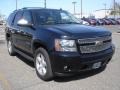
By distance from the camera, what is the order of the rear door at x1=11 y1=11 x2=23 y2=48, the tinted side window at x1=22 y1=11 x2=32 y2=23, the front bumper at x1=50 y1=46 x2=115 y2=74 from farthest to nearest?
the rear door at x1=11 y1=11 x2=23 y2=48, the tinted side window at x1=22 y1=11 x2=32 y2=23, the front bumper at x1=50 y1=46 x2=115 y2=74

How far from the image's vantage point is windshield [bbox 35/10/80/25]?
6836mm

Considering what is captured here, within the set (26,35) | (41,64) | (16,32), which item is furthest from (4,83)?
(16,32)

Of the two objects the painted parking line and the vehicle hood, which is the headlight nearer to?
the vehicle hood

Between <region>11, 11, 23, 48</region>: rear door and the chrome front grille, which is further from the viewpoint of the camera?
<region>11, 11, 23, 48</region>: rear door

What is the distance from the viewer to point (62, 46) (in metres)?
5.46

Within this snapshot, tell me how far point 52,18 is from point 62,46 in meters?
1.81

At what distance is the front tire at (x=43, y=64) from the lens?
5746 millimetres

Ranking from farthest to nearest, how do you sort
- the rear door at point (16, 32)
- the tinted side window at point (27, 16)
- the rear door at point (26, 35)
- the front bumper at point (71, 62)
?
the rear door at point (16, 32) → the tinted side window at point (27, 16) → the rear door at point (26, 35) → the front bumper at point (71, 62)

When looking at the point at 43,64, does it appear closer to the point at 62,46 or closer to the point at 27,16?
the point at 62,46

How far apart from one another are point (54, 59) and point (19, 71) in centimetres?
201

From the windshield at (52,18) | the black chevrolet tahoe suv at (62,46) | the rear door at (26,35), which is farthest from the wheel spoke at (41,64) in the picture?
the windshield at (52,18)

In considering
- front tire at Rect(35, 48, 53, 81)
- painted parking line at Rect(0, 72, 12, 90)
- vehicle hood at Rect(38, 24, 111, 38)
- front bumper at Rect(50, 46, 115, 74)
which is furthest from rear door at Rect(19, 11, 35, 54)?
front bumper at Rect(50, 46, 115, 74)

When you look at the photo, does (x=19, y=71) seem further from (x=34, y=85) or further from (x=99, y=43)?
(x=99, y=43)

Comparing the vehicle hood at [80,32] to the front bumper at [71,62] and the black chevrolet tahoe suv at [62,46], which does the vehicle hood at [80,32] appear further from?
the front bumper at [71,62]
